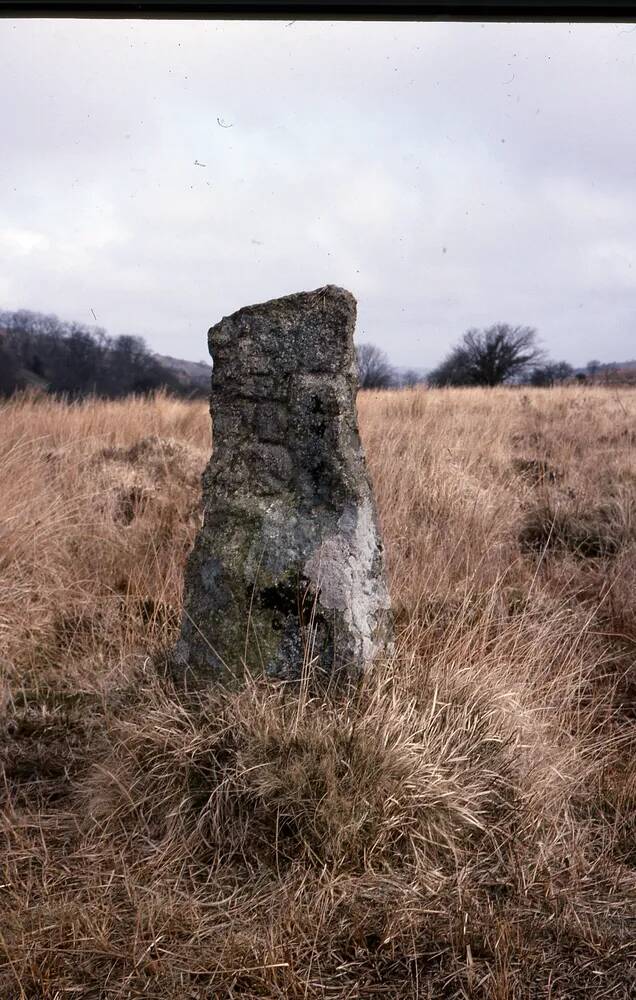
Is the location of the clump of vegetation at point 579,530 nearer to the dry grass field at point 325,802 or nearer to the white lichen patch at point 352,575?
the dry grass field at point 325,802

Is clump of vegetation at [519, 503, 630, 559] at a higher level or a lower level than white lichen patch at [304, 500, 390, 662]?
lower

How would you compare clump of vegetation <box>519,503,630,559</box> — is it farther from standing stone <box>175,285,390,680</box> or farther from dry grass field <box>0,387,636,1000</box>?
standing stone <box>175,285,390,680</box>

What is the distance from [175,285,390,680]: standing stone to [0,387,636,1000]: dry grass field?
0.54 ft

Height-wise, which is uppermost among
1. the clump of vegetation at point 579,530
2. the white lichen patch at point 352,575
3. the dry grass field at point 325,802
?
the white lichen patch at point 352,575

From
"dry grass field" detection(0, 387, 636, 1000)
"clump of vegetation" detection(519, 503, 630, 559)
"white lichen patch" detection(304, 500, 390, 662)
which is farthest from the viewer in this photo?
"clump of vegetation" detection(519, 503, 630, 559)

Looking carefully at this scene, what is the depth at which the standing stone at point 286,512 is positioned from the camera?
104 inches

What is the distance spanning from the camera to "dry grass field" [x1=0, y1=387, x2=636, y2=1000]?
6.30 ft

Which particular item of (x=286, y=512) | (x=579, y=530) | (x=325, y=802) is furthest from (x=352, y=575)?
(x=579, y=530)

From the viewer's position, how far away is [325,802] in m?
2.19

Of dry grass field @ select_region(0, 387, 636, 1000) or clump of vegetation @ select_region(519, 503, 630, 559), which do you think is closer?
dry grass field @ select_region(0, 387, 636, 1000)

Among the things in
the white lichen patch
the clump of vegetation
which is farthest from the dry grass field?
the clump of vegetation

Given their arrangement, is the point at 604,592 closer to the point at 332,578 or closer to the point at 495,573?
the point at 495,573

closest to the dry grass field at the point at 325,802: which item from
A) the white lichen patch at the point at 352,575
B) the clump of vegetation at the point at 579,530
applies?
the white lichen patch at the point at 352,575

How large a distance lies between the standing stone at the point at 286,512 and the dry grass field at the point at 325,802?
16cm
